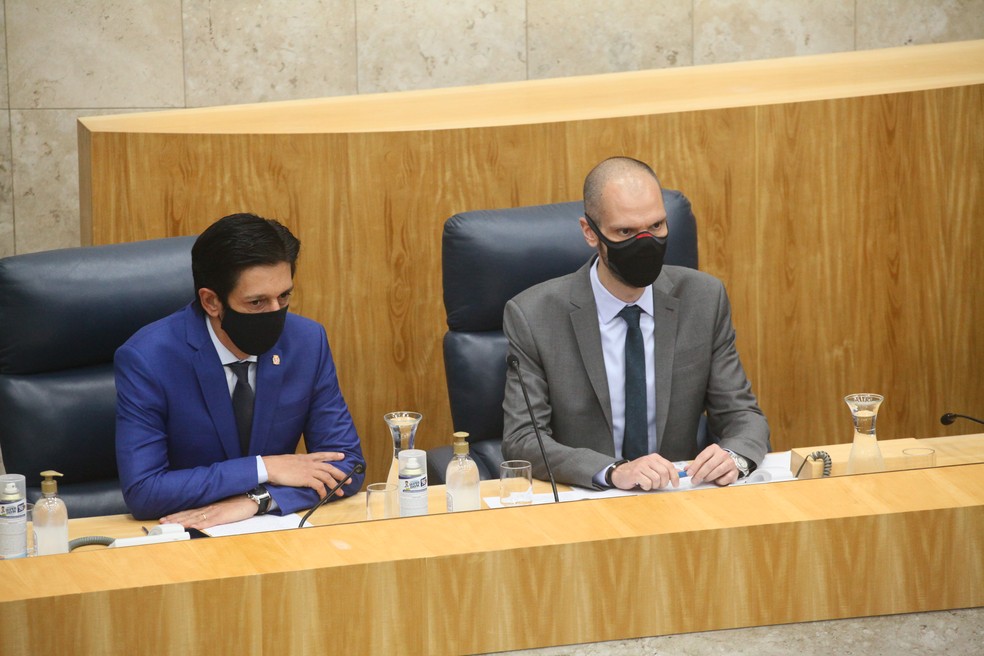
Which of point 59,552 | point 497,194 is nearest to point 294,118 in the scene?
point 497,194

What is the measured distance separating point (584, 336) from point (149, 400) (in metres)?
0.87

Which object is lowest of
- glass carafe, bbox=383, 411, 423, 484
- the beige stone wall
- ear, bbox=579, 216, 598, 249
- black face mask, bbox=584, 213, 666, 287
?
glass carafe, bbox=383, 411, 423, 484

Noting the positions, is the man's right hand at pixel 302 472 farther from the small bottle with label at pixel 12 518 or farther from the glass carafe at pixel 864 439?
the glass carafe at pixel 864 439

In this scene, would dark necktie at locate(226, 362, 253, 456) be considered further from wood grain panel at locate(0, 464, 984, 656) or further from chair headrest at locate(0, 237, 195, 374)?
wood grain panel at locate(0, 464, 984, 656)

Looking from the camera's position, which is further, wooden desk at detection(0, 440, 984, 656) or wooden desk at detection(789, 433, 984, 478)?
wooden desk at detection(789, 433, 984, 478)

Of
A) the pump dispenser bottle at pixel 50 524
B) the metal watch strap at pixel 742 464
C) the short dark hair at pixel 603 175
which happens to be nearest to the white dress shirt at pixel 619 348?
the short dark hair at pixel 603 175

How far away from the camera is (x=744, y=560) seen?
55.7 inches

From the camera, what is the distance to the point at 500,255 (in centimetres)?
262

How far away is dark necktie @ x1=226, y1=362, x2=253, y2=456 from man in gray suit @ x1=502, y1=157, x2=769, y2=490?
504 millimetres

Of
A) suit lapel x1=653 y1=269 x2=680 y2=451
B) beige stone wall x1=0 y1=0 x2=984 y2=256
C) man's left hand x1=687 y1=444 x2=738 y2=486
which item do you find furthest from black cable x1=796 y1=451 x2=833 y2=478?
beige stone wall x1=0 y1=0 x2=984 y2=256

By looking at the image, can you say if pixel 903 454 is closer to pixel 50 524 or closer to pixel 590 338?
pixel 590 338

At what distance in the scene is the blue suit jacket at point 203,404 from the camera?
7.24 ft

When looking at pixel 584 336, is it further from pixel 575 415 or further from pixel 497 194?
pixel 497 194

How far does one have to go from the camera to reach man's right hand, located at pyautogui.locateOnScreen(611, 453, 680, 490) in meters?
1.95
